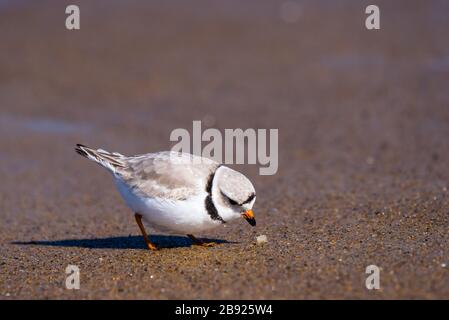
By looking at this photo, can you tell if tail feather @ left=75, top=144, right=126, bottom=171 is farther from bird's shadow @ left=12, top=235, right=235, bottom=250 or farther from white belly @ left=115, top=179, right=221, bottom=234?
bird's shadow @ left=12, top=235, right=235, bottom=250

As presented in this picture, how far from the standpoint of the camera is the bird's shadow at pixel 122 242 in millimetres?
7316

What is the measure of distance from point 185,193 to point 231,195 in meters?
0.47

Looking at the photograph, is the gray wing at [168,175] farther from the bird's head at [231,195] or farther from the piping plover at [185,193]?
the bird's head at [231,195]

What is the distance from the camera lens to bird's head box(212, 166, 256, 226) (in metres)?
6.30

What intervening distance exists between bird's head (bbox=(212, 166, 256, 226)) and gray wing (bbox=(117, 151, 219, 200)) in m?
0.17

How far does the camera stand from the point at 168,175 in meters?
6.58

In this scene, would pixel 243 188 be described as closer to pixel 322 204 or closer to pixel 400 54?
pixel 322 204

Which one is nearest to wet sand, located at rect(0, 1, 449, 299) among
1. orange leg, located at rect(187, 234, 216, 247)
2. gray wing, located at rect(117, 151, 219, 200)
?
orange leg, located at rect(187, 234, 216, 247)

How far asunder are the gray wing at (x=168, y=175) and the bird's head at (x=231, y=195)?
0.17m

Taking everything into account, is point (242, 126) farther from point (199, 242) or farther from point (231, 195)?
point (231, 195)

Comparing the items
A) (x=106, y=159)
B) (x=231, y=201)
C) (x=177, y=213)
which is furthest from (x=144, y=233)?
(x=231, y=201)

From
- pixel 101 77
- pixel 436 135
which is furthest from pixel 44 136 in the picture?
pixel 436 135

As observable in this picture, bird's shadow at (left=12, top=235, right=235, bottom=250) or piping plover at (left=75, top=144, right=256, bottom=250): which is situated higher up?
piping plover at (left=75, top=144, right=256, bottom=250)

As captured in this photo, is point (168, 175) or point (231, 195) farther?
point (168, 175)
